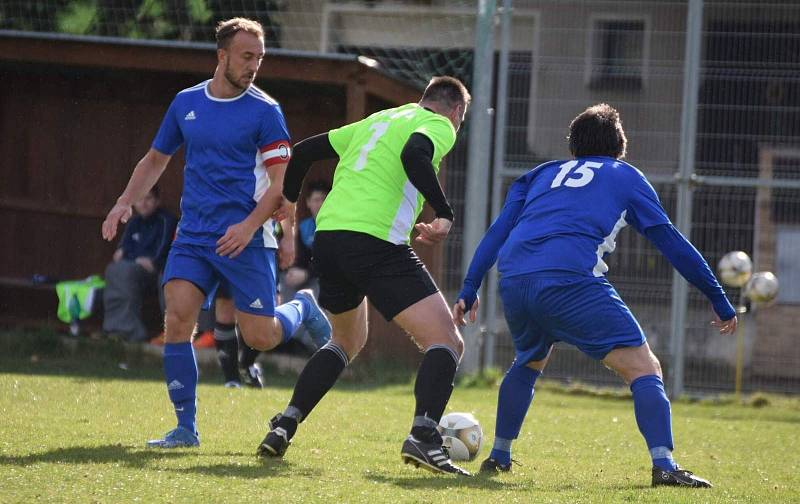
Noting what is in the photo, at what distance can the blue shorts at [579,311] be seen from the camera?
582cm

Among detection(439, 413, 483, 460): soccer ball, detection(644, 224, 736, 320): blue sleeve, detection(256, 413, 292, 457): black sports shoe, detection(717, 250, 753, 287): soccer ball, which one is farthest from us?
detection(717, 250, 753, 287): soccer ball

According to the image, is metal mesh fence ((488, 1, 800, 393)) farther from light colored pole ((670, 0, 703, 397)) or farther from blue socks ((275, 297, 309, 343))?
blue socks ((275, 297, 309, 343))

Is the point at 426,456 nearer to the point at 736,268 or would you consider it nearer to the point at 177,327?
the point at 177,327

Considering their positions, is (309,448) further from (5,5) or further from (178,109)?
(5,5)

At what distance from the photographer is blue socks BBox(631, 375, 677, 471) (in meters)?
5.85

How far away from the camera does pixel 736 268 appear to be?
1197 centimetres

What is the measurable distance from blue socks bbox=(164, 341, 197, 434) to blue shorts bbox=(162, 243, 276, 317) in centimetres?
35

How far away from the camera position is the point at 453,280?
1288 cm

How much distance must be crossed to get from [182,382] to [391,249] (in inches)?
56.2

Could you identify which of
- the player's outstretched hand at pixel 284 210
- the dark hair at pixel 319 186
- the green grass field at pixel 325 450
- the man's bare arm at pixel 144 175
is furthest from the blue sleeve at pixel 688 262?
the dark hair at pixel 319 186

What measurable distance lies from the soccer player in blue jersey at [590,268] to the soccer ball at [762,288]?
6.25 meters

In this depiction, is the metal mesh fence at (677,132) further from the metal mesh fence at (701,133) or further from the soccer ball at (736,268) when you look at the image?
the soccer ball at (736,268)

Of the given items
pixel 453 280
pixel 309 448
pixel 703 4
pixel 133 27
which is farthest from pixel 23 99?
pixel 309 448

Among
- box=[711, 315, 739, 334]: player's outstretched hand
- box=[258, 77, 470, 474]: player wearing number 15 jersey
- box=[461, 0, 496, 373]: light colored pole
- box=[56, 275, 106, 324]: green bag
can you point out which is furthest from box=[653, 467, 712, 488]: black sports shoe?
box=[56, 275, 106, 324]: green bag
